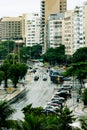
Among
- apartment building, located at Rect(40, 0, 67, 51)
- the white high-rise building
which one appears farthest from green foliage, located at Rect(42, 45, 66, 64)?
apartment building, located at Rect(40, 0, 67, 51)

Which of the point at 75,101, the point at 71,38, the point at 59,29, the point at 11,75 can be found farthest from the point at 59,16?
the point at 75,101

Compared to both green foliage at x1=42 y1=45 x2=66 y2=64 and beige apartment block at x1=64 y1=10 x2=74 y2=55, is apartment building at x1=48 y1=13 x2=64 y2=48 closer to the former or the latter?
beige apartment block at x1=64 y1=10 x2=74 y2=55

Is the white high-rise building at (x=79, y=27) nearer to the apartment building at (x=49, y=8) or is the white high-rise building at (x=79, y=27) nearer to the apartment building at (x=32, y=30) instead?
the apartment building at (x=49, y=8)

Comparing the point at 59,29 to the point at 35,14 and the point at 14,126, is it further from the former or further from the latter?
the point at 14,126

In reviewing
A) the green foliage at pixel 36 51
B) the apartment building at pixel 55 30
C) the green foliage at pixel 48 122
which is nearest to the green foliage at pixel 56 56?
the apartment building at pixel 55 30

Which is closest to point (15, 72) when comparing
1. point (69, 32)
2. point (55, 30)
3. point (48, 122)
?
point (48, 122)

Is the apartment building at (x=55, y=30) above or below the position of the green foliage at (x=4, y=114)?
below
